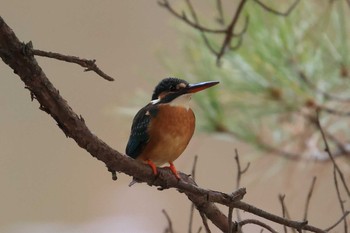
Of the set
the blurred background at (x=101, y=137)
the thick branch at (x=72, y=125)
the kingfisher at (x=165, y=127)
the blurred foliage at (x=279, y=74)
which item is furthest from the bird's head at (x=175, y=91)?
the blurred background at (x=101, y=137)

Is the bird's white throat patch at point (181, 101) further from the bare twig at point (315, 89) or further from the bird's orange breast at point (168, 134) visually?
the bare twig at point (315, 89)

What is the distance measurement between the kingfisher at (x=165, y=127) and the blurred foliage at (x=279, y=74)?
1.23 ft

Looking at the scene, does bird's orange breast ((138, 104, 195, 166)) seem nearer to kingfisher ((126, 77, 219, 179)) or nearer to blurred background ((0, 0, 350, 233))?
kingfisher ((126, 77, 219, 179))

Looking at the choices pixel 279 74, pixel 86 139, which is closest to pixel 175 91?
pixel 86 139

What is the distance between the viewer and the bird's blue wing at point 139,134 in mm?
593

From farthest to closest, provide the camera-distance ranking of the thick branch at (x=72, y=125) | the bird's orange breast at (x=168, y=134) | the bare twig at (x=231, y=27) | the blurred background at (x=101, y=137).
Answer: the blurred background at (x=101, y=137), the bare twig at (x=231, y=27), the bird's orange breast at (x=168, y=134), the thick branch at (x=72, y=125)

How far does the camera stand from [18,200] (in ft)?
6.15

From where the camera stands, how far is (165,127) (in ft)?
2.00

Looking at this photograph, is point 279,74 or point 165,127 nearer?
point 165,127

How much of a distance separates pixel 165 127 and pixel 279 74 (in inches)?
15.8

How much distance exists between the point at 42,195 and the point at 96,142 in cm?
146

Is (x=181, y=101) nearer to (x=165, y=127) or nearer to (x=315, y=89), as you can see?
(x=165, y=127)

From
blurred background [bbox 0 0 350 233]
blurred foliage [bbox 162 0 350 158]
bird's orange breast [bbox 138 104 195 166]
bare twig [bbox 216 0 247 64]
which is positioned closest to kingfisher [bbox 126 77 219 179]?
bird's orange breast [bbox 138 104 195 166]

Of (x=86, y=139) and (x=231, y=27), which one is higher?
(x=231, y=27)
